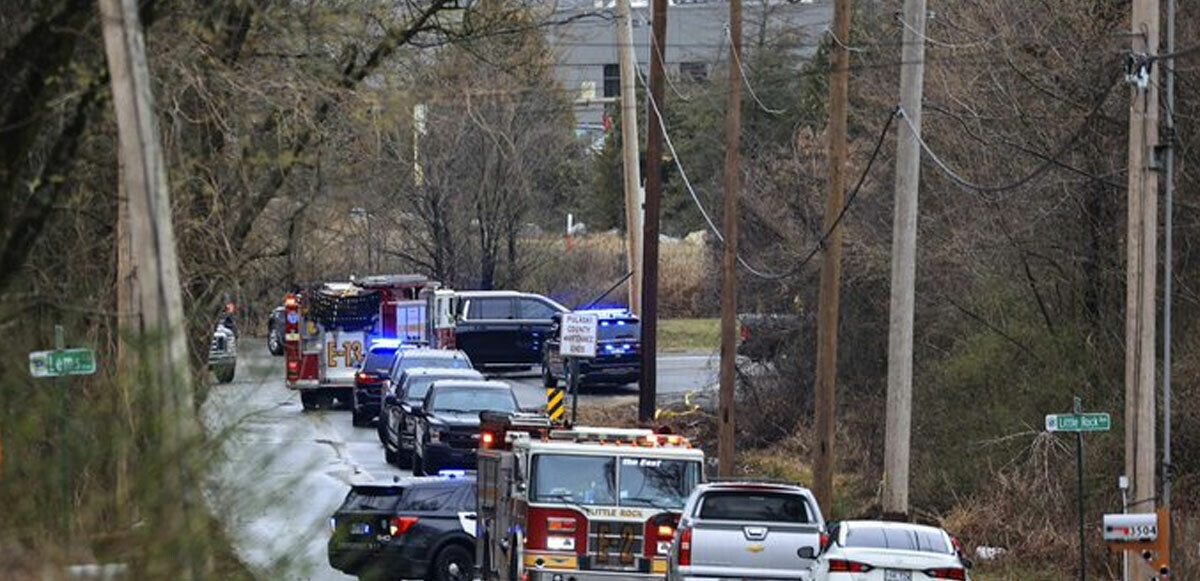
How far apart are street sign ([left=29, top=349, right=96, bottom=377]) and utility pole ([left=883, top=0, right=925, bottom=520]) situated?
1273 cm

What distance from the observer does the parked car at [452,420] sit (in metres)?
33.3

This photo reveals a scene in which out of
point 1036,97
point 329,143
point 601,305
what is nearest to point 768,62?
point 601,305

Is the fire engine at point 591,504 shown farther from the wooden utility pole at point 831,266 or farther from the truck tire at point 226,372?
the truck tire at point 226,372

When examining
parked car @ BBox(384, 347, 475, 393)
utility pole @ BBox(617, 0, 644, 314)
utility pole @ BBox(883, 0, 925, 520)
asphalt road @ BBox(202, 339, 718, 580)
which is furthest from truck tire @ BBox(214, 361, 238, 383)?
parked car @ BBox(384, 347, 475, 393)

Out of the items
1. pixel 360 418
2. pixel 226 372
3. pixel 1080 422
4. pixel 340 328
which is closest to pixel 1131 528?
pixel 1080 422

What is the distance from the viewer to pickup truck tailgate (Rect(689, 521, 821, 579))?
64.3 feet

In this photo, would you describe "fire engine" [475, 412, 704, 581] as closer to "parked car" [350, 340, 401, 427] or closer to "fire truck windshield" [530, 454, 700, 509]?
"fire truck windshield" [530, 454, 700, 509]

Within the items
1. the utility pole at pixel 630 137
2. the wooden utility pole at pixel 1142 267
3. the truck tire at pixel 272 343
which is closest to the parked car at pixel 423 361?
the truck tire at pixel 272 343

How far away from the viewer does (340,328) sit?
43875 millimetres

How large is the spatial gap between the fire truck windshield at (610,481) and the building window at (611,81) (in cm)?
4837

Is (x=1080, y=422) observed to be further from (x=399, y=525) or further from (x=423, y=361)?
(x=423, y=361)

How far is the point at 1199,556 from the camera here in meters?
22.9

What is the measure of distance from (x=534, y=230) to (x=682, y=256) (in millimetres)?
4866

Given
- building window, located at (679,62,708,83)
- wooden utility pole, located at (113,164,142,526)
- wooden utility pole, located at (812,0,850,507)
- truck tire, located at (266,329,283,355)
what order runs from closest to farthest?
wooden utility pole, located at (113,164,142,526), truck tire, located at (266,329,283,355), wooden utility pole, located at (812,0,850,507), building window, located at (679,62,708,83)
